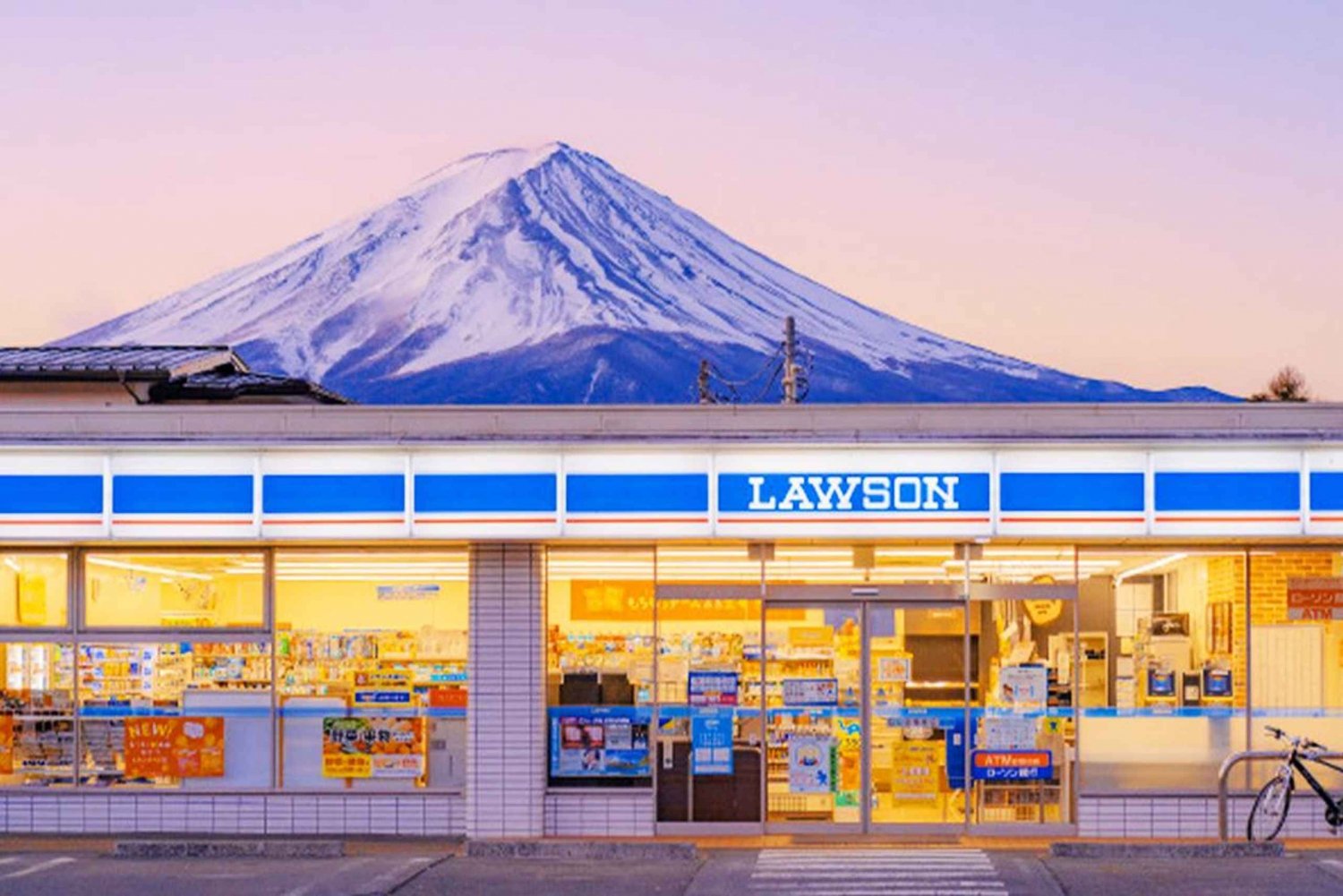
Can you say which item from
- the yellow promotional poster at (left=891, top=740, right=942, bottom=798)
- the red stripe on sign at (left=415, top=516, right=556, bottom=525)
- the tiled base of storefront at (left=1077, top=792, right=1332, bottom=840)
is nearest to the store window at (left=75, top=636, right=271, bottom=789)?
the red stripe on sign at (left=415, top=516, right=556, bottom=525)

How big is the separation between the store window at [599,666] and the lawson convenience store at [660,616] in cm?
3

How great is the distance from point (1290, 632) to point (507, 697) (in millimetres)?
7109

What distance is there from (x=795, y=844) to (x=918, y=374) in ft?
582

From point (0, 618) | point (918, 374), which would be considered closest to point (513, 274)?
point (918, 374)

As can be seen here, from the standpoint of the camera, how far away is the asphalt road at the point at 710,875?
49.0 ft

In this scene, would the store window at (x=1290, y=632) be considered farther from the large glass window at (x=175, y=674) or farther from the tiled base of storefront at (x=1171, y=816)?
the large glass window at (x=175, y=674)

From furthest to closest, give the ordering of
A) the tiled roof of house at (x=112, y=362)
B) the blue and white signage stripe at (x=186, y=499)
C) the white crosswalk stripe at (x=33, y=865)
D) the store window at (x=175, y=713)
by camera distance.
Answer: the tiled roof of house at (x=112, y=362), the store window at (x=175, y=713), the blue and white signage stripe at (x=186, y=499), the white crosswalk stripe at (x=33, y=865)

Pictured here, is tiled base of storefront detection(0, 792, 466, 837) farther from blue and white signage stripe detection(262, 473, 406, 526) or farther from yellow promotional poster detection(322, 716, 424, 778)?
blue and white signage stripe detection(262, 473, 406, 526)

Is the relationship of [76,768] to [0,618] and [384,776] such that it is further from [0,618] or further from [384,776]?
[384,776]

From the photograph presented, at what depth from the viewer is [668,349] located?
196000mm

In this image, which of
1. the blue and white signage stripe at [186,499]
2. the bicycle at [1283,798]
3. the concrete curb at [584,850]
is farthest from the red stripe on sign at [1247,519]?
the blue and white signage stripe at [186,499]

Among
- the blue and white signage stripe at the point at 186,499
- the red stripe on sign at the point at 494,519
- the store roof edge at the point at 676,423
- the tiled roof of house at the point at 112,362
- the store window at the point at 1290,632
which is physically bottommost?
the store window at the point at 1290,632

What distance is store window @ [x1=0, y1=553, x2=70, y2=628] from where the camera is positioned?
1847 centimetres

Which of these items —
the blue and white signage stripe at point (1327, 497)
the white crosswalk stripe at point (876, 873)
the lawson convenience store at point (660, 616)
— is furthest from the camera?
the lawson convenience store at point (660, 616)
